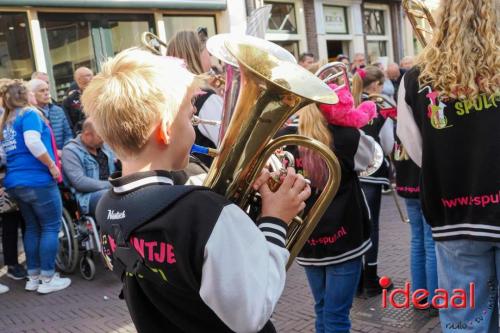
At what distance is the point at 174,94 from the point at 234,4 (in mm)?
9103

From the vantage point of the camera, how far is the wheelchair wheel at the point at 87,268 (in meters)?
4.55

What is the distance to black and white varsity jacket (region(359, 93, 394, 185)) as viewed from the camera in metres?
3.49

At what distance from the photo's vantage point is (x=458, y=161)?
6.49 ft

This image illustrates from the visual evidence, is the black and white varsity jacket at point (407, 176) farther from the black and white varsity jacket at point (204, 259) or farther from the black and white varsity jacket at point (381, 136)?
the black and white varsity jacket at point (204, 259)

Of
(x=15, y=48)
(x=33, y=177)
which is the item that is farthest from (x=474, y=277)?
(x=15, y=48)

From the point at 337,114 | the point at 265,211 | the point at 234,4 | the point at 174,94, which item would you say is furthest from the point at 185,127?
the point at 234,4

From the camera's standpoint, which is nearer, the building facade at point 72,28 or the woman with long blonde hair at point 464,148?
the woman with long blonde hair at point 464,148

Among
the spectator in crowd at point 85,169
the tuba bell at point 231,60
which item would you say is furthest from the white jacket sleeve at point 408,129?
the spectator in crowd at point 85,169

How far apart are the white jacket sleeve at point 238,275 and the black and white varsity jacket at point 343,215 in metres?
1.21

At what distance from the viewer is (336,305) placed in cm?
241

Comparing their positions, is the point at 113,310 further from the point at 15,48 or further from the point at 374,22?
the point at 374,22

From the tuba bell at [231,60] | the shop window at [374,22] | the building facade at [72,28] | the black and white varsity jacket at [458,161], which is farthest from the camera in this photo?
the shop window at [374,22]

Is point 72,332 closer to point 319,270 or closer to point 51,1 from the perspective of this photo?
point 319,270

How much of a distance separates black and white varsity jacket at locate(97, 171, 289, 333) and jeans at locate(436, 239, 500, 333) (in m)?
1.05
